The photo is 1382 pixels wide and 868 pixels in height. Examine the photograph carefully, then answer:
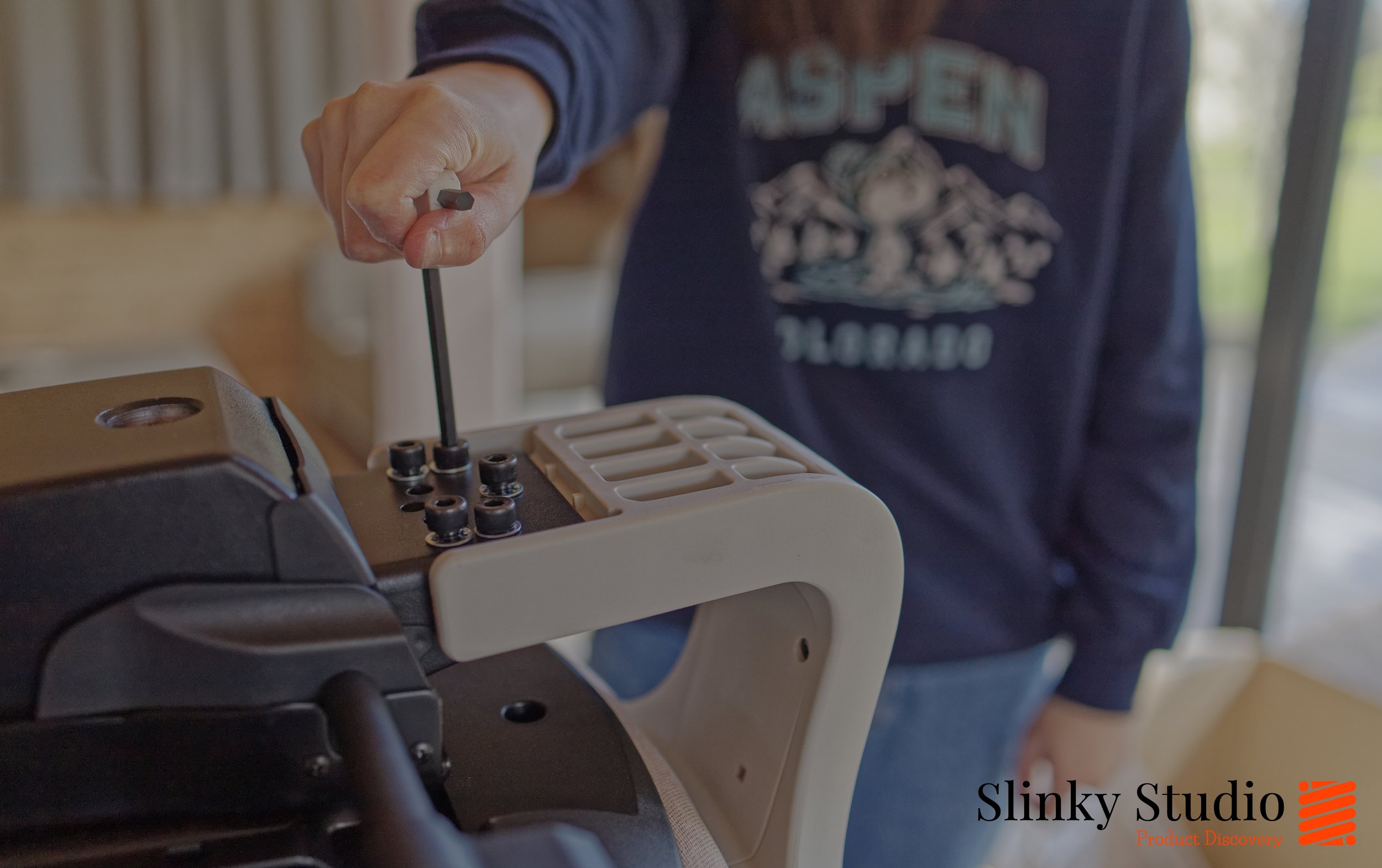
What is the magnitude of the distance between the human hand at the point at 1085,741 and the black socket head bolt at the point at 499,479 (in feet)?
2.07

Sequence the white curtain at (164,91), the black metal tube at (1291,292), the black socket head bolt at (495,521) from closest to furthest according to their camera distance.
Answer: the black socket head bolt at (495,521) → the black metal tube at (1291,292) → the white curtain at (164,91)

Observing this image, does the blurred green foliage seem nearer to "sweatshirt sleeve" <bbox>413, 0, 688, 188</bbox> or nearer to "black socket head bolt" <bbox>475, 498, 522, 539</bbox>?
"sweatshirt sleeve" <bbox>413, 0, 688, 188</bbox>

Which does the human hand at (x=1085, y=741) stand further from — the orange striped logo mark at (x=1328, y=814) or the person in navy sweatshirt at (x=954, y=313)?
the orange striped logo mark at (x=1328, y=814)

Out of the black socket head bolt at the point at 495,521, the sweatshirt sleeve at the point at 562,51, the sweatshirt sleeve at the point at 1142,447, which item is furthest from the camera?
the sweatshirt sleeve at the point at 1142,447

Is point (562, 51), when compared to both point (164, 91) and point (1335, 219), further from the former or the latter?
point (164, 91)

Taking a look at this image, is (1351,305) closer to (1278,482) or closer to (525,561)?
(1278,482)

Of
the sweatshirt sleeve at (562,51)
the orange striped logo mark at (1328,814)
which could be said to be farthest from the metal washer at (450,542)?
the orange striped logo mark at (1328,814)

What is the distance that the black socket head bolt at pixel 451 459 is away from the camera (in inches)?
15.8

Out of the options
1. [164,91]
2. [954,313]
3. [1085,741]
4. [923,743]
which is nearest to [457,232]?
[954,313]

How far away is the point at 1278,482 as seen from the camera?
1562 millimetres

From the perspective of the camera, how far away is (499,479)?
0.38 metres

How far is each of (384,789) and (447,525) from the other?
105mm

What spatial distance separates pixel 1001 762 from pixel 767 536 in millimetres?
597

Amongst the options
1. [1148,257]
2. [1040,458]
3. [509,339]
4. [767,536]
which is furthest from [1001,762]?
[509,339]
